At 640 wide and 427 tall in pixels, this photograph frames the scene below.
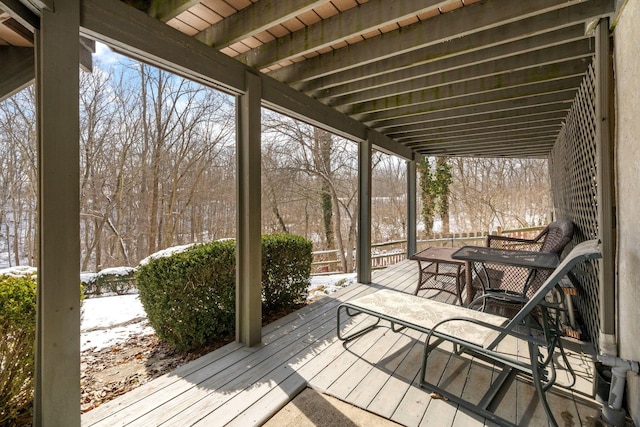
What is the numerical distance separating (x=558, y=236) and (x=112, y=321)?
5620 mm

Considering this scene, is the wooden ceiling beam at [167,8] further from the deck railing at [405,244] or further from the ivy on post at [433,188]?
the ivy on post at [433,188]

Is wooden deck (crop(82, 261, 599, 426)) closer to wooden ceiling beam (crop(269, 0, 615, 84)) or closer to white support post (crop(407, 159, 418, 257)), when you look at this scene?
wooden ceiling beam (crop(269, 0, 615, 84))

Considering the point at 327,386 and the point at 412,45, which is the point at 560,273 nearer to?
the point at 327,386

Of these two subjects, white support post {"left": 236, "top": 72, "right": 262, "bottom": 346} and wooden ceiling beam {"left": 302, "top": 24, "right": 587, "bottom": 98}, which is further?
white support post {"left": 236, "top": 72, "right": 262, "bottom": 346}

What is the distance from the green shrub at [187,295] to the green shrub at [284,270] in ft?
2.13

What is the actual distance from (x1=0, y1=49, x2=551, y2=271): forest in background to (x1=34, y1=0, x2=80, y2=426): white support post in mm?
2112

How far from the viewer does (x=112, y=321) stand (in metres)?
4.02

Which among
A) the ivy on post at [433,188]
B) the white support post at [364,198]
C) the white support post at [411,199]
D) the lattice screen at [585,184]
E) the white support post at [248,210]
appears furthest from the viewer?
the ivy on post at [433,188]

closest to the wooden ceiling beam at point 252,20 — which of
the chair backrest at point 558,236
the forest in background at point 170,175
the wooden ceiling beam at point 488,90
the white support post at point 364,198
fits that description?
the wooden ceiling beam at point 488,90

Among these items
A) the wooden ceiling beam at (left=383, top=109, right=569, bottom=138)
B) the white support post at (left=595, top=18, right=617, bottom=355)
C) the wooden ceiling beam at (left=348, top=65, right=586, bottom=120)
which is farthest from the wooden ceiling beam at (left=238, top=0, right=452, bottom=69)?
the wooden ceiling beam at (left=383, top=109, right=569, bottom=138)

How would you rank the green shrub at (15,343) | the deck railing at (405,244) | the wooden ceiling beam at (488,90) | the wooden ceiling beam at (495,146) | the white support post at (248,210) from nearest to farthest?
the green shrub at (15,343) → the white support post at (248,210) → the wooden ceiling beam at (488,90) → the wooden ceiling beam at (495,146) → the deck railing at (405,244)

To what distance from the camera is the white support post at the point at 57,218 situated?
158cm

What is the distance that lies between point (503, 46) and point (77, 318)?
3.57 metres

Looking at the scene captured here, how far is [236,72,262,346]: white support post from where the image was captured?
9.15ft
